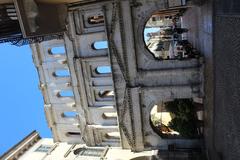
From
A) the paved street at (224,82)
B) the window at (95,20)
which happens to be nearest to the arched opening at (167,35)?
the window at (95,20)

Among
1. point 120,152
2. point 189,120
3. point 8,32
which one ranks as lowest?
point 120,152

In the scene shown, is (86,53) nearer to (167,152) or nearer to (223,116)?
(167,152)

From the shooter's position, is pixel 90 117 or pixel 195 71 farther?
pixel 90 117

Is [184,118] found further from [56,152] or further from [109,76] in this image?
[56,152]

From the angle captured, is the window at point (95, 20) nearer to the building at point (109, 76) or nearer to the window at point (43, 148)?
the building at point (109, 76)

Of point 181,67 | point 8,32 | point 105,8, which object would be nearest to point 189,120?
point 181,67

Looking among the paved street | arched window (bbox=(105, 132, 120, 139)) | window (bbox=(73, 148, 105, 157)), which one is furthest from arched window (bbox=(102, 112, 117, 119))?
the paved street

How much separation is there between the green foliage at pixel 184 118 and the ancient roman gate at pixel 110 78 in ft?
2.50

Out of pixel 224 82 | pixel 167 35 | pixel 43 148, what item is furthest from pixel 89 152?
pixel 167 35

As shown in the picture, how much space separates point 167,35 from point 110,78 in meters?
28.4

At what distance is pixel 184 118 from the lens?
20.6 m

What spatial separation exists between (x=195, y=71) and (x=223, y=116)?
580 centimetres

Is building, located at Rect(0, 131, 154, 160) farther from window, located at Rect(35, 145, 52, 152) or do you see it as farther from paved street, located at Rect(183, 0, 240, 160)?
paved street, located at Rect(183, 0, 240, 160)

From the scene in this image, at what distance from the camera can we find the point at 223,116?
13.0 meters
